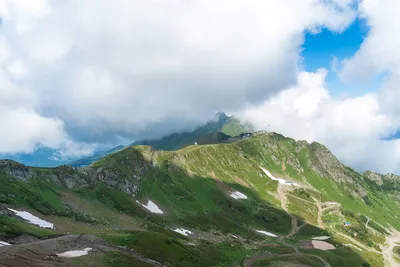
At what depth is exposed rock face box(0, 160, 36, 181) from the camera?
150m

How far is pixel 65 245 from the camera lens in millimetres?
82875

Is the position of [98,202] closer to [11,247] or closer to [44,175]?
[44,175]

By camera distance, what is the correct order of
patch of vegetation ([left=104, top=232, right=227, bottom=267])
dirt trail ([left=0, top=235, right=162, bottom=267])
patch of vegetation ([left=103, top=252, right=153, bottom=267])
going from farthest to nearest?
patch of vegetation ([left=104, top=232, right=227, bottom=267]) → patch of vegetation ([left=103, top=252, right=153, bottom=267]) → dirt trail ([left=0, top=235, right=162, bottom=267])

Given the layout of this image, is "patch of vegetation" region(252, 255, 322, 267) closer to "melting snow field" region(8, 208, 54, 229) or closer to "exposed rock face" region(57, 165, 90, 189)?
"melting snow field" region(8, 208, 54, 229)

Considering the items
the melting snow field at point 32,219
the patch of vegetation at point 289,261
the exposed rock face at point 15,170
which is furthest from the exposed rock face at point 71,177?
the patch of vegetation at point 289,261

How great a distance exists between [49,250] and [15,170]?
93973 millimetres

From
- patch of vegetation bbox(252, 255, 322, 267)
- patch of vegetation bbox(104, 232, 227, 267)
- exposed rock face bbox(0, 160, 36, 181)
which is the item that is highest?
exposed rock face bbox(0, 160, 36, 181)

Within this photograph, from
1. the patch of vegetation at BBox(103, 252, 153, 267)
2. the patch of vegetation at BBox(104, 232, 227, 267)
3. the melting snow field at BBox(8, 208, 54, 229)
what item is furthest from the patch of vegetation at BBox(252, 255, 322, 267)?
the melting snow field at BBox(8, 208, 54, 229)

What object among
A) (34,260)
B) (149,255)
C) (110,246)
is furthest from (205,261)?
(34,260)

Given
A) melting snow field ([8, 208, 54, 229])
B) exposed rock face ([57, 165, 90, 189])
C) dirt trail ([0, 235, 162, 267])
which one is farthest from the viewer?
exposed rock face ([57, 165, 90, 189])

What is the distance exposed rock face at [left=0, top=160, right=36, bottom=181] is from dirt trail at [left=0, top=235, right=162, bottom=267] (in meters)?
75.1

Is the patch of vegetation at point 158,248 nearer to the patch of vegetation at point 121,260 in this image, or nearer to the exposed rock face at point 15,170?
the patch of vegetation at point 121,260

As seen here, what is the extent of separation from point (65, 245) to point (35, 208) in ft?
179

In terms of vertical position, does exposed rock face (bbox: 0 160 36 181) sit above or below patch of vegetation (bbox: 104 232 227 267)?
above
